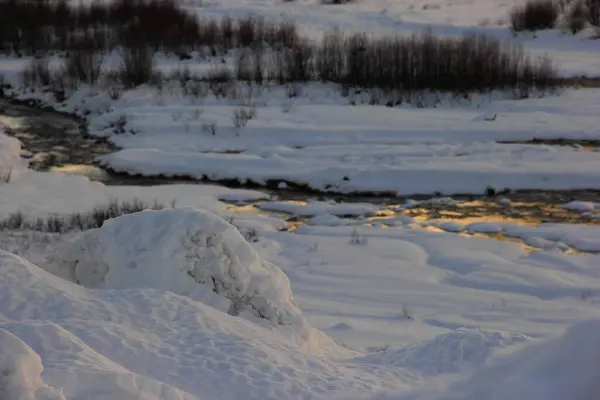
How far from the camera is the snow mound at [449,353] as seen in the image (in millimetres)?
4312

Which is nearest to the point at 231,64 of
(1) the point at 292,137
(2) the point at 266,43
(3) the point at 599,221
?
(2) the point at 266,43

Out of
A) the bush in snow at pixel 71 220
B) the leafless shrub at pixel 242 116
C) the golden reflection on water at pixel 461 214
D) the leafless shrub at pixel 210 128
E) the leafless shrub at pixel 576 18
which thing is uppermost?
the leafless shrub at pixel 576 18

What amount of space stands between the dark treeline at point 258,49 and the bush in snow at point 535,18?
2.93 m

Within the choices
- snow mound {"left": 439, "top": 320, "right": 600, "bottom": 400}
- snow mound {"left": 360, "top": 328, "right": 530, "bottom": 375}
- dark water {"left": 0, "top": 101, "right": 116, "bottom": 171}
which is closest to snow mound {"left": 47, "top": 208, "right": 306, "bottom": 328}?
snow mound {"left": 360, "top": 328, "right": 530, "bottom": 375}

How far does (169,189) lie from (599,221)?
5554 millimetres

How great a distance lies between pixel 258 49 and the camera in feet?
64.8

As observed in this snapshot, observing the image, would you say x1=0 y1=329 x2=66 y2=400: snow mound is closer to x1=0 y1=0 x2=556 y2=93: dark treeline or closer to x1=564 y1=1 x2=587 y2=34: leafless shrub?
x1=0 y1=0 x2=556 y2=93: dark treeline

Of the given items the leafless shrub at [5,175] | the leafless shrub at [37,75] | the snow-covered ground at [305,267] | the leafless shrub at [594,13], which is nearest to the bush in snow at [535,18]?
the leafless shrub at [594,13]

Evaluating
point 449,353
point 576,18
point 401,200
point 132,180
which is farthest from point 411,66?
point 449,353

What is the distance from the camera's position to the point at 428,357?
448cm

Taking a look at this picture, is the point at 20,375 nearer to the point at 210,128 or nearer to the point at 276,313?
Result: the point at 276,313

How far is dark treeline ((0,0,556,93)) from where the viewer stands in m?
16.4

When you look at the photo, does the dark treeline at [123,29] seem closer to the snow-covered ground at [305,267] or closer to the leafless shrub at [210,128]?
the snow-covered ground at [305,267]

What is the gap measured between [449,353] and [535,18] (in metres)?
18.9
